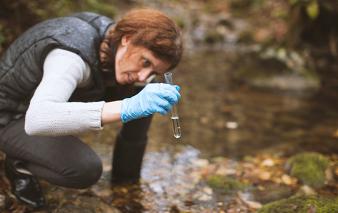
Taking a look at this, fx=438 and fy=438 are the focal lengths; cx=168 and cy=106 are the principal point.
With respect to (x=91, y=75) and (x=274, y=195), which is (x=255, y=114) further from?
(x=91, y=75)

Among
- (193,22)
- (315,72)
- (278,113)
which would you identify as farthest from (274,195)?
(193,22)

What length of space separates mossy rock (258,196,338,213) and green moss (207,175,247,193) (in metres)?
0.56

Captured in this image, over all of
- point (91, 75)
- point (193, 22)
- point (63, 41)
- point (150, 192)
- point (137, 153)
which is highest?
point (63, 41)

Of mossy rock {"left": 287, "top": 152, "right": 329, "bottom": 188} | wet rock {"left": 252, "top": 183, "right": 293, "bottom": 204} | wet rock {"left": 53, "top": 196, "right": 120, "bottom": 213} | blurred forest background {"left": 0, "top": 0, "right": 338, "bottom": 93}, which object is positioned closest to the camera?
wet rock {"left": 53, "top": 196, "right": 120, "bottom": 213}

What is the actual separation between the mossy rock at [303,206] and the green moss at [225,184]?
56 cm

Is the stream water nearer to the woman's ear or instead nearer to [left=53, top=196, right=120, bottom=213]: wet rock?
[left=53, top=196, right=120, bottom=213]: wet rock

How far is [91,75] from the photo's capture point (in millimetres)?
2434

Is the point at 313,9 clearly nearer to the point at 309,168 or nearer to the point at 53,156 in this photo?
the point at 309,168

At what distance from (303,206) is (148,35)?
1.35m

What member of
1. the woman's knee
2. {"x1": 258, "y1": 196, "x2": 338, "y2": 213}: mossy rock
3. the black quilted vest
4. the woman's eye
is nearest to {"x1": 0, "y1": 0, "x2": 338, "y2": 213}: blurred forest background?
{"x1": 258, "y1": 196, "x2": 338, "y2": 213}: mossy rock

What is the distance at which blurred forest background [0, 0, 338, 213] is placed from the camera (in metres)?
3.12

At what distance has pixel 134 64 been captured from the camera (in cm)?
238

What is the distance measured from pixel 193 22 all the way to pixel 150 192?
23.8 ft

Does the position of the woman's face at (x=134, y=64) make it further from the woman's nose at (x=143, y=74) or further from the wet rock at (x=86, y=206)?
the wet rock at (x=86, y=206)
